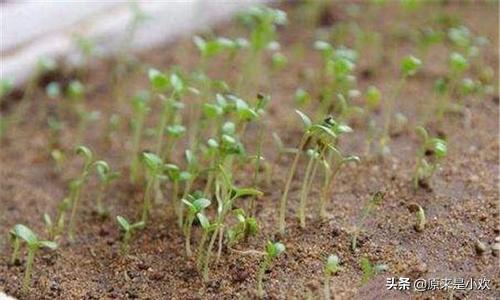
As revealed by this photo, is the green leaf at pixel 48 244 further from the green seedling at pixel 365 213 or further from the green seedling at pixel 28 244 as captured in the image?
the green seedling at pixel 365 213

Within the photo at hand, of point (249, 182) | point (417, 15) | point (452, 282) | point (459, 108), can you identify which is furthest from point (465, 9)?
point (452, 282)

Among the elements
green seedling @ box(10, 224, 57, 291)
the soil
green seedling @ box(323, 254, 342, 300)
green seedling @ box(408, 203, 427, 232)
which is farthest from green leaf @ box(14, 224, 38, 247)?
green seedling @ box(408, 203, 427, 232)

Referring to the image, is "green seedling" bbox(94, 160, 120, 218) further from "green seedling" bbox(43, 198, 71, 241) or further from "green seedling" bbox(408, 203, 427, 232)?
"green seedling" bbox(408, 203, 427, 232)

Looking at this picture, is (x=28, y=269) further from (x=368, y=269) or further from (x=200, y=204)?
(x=368, y=269)

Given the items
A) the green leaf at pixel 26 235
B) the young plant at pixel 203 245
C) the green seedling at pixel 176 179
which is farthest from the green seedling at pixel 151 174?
the green leaf at pixel 26 235

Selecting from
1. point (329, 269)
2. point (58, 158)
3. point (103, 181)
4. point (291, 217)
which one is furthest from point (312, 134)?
point (58, 158)
